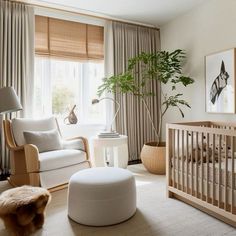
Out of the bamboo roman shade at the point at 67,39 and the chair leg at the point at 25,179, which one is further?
the bamboo roman shade at the point at 67,39

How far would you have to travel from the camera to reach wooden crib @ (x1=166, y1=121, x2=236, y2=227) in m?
1.95

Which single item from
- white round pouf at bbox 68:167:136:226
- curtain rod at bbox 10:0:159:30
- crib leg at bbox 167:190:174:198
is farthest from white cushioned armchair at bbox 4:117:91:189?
curtain rod at bbox 10:0:159:30

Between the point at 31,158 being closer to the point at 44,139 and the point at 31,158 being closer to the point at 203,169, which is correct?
the point at 44,139

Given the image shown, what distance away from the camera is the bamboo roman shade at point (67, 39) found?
3650 mm

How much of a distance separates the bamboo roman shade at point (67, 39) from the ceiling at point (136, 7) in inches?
11.2

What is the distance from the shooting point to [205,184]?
217 centimetres

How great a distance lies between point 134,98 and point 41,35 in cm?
180

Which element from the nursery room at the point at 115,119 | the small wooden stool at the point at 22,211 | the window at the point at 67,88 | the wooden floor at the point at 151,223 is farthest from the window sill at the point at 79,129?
the small wooden stool at the point at 22,211

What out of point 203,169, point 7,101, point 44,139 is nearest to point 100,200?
point 203,169

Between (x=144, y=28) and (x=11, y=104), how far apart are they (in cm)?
278

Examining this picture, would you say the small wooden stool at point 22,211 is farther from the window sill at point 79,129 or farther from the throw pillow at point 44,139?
the window sill at point 79,129

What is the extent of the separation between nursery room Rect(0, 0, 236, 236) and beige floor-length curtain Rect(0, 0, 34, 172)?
0.01 metres

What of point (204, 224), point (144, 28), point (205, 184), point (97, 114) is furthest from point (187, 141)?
point (144, 28)

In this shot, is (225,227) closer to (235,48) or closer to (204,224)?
(204,224)
